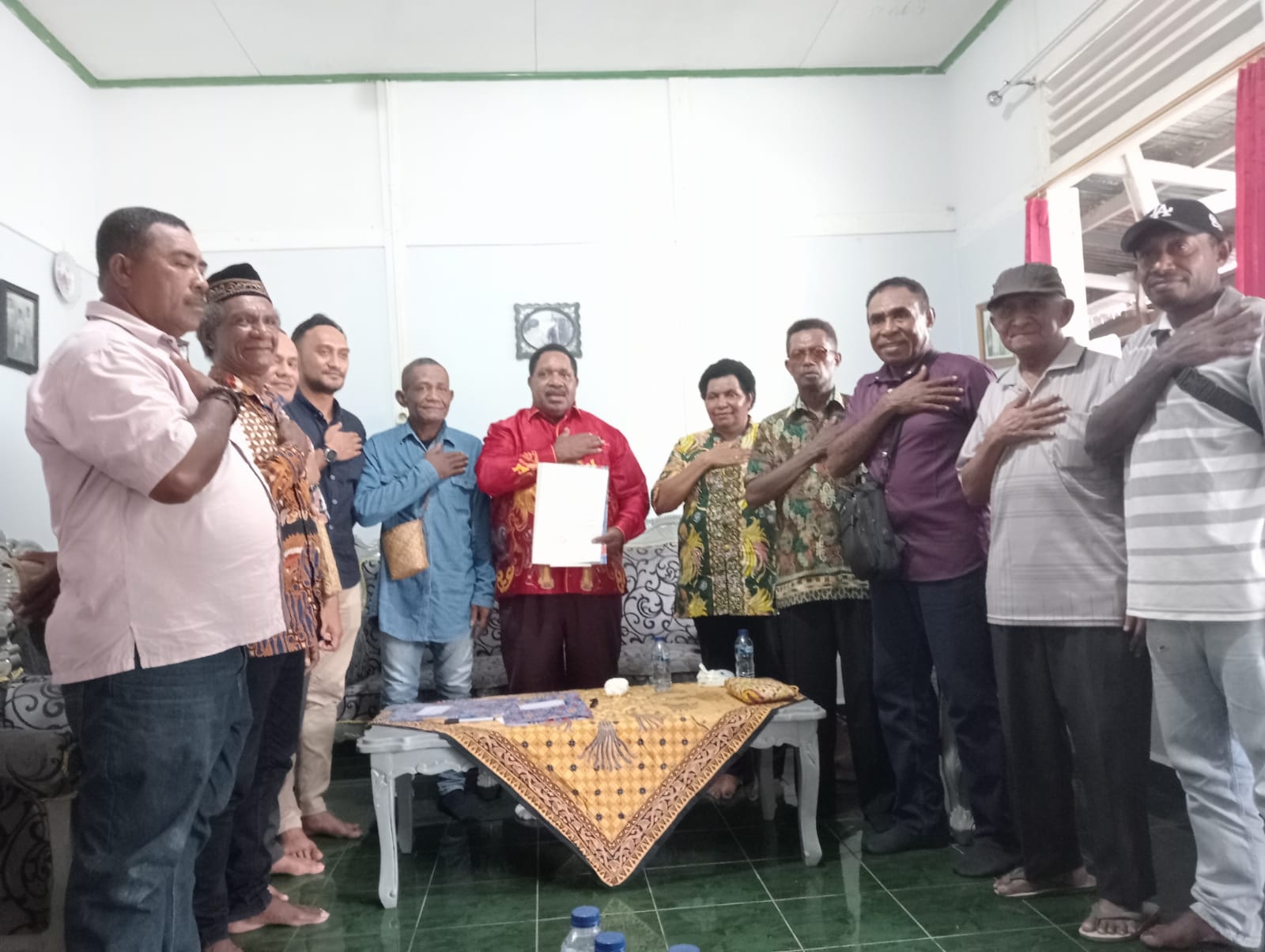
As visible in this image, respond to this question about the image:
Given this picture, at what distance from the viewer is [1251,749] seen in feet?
6.04

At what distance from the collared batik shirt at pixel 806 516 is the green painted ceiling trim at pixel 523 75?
2.66 m

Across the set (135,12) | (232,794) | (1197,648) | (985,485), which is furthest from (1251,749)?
(135,12)

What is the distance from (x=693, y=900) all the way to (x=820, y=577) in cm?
101

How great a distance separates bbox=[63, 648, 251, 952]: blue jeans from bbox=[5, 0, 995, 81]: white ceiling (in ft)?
11.9

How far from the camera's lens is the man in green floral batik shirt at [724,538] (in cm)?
316

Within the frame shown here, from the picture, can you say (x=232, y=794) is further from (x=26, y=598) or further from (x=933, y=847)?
(x=933, y=847)

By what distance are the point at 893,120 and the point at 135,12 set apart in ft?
12.4

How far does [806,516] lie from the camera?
115 inches

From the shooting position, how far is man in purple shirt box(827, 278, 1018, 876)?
2512 mm

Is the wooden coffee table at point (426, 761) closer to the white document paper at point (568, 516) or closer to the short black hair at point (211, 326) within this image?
the white document paper at point (568, 516)

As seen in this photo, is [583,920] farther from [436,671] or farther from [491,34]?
[491,34]

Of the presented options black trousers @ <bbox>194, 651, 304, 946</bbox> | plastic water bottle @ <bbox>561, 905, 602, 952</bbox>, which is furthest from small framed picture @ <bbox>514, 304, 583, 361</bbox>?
plastic water bottle @ <bbox>561, 905, 602, 952</bbox>

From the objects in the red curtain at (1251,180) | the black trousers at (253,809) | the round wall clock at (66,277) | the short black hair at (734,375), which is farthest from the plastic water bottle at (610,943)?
the round wall clock at (66,277)

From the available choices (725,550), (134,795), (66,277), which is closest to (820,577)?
(725,550)
